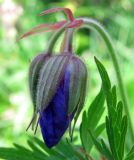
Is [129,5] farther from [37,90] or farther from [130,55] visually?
[37,90]

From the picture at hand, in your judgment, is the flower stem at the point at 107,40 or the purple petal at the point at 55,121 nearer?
the purple petal at the point at 55,121

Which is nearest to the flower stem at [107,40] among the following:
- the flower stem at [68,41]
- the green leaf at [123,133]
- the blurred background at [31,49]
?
the flower stem at [68,41]

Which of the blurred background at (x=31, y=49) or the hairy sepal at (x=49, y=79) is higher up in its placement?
the hairy sepal at (x=49, y=79)

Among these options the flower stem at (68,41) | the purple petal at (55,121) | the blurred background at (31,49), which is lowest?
the blurred background at (31,49)

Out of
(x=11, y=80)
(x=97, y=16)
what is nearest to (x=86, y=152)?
(x=11, y=80)

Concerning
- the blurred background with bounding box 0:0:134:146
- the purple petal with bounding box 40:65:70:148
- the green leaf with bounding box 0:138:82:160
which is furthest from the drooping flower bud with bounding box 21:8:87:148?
the blurred background with bounding box 0:0:134:146

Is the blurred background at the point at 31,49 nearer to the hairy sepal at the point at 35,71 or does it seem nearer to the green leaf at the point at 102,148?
the hairy sepal at the point at 35,71

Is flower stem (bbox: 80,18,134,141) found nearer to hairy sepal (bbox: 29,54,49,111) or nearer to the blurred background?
hairy sepal (bbox: 29,54,49,111)

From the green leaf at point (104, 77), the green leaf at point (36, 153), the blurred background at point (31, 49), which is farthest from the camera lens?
the blurred background at point (31, 49)

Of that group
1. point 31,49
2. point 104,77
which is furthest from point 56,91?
point 31,49
